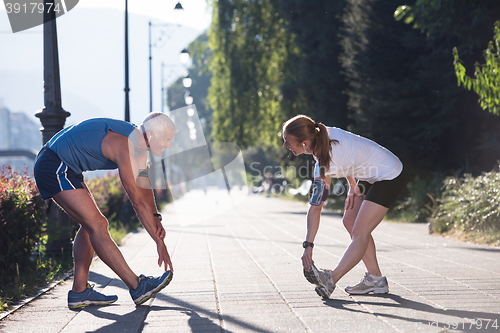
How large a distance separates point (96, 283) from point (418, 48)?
47.3 feet

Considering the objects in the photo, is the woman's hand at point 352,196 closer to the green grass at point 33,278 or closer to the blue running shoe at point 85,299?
the blue running shoe at point 85,299

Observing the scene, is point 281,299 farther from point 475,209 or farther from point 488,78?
point 488,78

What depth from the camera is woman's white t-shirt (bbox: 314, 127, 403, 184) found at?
510 cm

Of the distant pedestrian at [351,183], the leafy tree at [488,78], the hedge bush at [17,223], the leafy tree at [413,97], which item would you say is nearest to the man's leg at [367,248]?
the distant pedestrian at [351,183]

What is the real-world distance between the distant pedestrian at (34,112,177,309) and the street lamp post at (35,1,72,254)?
3.92m

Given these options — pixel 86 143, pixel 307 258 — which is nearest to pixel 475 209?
pixel 307 258

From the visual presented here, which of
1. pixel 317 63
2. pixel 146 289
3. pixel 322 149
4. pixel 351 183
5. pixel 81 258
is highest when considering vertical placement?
pixel 317 63

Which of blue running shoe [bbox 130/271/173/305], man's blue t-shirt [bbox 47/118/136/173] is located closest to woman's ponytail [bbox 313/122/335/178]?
man's blue t-shirt [bbox 47/118/136/173]

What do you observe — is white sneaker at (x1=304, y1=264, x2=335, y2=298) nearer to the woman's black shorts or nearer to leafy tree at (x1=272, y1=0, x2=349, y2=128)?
the woman's black shorts

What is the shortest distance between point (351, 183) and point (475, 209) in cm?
642

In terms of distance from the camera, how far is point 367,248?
557 cm

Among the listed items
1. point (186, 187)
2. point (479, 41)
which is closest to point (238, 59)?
point (479, 41)

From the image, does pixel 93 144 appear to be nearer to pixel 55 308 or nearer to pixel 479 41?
pixel 55 308

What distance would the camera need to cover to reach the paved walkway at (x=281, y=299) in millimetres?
4391
